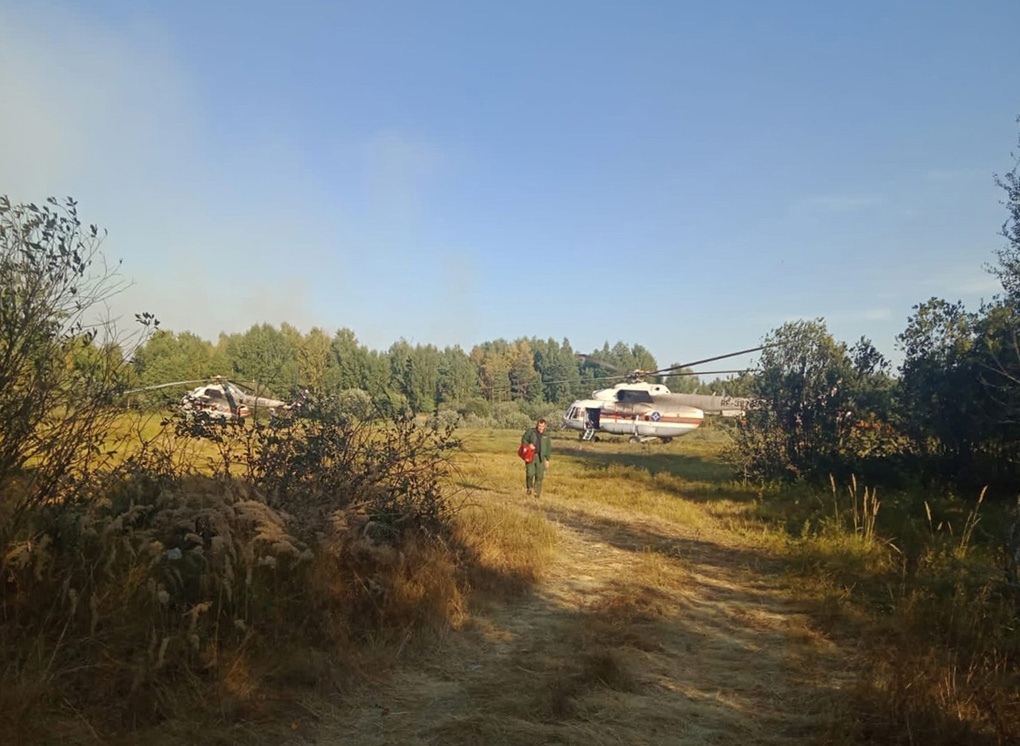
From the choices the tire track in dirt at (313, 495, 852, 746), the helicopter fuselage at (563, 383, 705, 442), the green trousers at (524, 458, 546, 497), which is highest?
the helicopter fuselage at (563, 383, 705, 442)

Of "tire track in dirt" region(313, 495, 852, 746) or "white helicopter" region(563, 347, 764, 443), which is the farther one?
"white helicopter" region(563, 347, 764, 443)

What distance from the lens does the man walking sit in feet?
49.3

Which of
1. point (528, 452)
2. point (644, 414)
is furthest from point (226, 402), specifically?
point (644, 414)

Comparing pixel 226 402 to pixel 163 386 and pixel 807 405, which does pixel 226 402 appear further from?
pixel 807 405

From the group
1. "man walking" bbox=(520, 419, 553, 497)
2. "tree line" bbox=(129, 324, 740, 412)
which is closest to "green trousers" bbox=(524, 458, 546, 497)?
"man walking" bbox=(520, 419, 553, 497)

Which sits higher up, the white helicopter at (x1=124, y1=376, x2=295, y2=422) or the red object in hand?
the white helicopter at (x1=124, y1=376, x2=295, y2=422)

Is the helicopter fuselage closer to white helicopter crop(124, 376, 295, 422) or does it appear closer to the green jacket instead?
the green jacket

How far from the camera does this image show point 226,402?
23.7ft

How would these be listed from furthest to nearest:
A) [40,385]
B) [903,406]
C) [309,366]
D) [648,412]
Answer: [648,412], [903,406], [309,366], [40,385]

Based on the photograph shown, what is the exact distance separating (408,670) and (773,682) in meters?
2.71

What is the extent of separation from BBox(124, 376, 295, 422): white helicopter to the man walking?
834 cm

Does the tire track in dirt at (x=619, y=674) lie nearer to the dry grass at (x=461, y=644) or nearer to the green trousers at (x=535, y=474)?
the dry grass at (x=461, y=644)

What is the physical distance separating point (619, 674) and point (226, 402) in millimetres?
4756

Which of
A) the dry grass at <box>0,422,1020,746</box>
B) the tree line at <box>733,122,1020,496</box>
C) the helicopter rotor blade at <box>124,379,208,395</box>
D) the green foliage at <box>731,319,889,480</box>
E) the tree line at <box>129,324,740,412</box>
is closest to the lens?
the dry grass at <box>0,422,1020,746</box>
